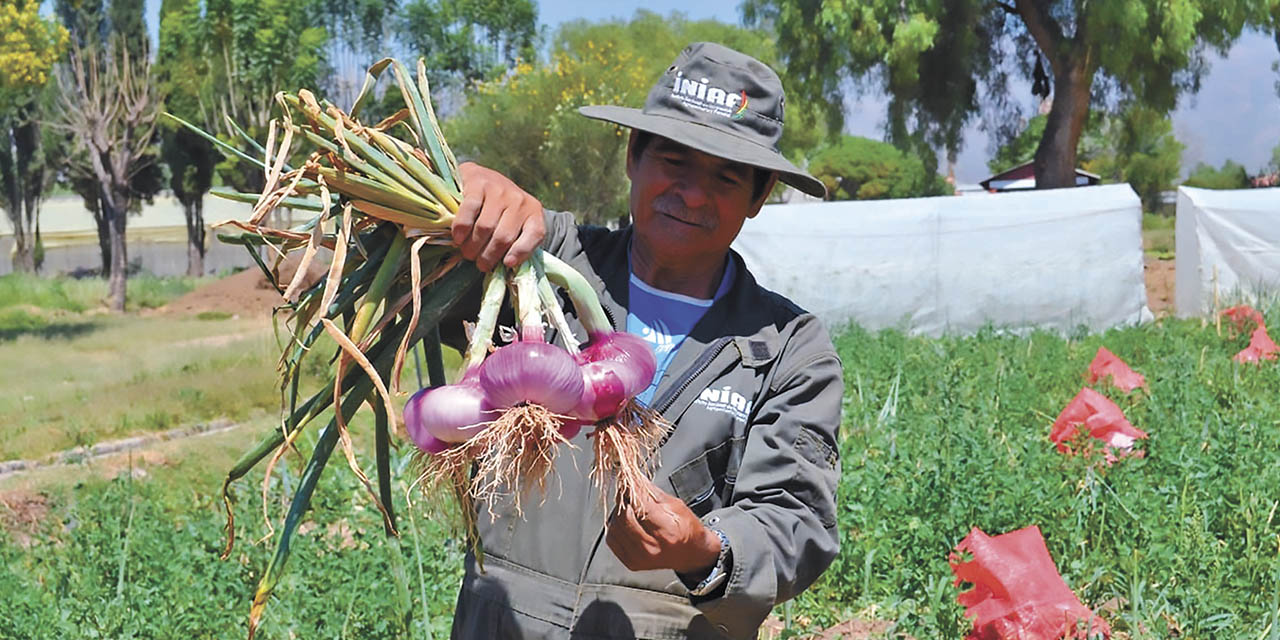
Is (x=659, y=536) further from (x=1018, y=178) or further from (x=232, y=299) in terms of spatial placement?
(x=1018, y=178)

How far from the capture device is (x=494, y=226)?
162 centimetres

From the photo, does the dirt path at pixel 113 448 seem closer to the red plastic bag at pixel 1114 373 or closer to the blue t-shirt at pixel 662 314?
the blue t-shirt at pixel 662 314

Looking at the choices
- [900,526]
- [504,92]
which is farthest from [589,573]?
[504,92]

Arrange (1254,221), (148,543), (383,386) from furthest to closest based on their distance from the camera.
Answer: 1. (1254,221)
2. (148,543)
3. (383,386)

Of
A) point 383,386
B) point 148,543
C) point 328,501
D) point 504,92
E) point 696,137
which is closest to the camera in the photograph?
point 383,386

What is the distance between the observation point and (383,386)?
160 cm

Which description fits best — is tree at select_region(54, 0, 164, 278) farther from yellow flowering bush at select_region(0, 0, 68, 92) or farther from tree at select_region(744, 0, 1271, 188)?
tree at select_region(744, 0, 1271, 188)

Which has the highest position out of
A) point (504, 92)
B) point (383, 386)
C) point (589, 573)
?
point (504, 92)

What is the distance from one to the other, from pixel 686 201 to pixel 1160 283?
2113 centimetres

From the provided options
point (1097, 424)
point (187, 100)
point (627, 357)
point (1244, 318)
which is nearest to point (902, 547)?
point (1097, 424)

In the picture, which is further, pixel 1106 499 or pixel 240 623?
pixel 1106 499

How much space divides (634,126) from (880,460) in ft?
10.5

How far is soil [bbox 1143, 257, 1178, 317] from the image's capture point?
61.3 feet

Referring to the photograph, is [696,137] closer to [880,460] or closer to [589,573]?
[589,573]
